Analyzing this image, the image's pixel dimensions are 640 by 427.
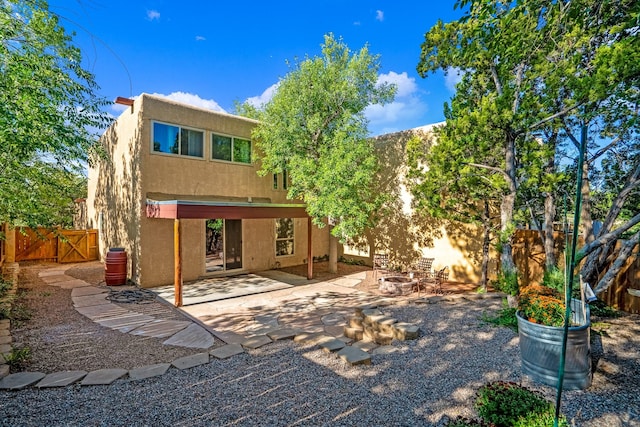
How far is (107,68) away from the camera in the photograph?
7039 mm

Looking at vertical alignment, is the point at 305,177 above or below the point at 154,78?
below

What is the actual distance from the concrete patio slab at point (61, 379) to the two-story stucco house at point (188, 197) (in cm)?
351

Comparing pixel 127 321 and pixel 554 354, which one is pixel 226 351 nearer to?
pixel 127 321

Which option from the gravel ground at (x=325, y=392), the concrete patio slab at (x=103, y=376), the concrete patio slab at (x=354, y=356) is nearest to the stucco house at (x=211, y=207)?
the concrete patio slab at (x=103, y=376)

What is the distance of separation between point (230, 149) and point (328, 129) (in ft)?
11.6

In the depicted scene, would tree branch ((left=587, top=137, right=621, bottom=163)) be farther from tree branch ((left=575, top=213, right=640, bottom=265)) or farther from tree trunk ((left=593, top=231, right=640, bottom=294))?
tree trunk ((left=593, top=231, right=640, bottom=294))

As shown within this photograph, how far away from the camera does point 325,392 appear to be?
3.81 metres

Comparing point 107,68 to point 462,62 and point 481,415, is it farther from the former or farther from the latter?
point 481,415

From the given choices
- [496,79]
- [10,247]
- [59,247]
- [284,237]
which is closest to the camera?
[496,79]

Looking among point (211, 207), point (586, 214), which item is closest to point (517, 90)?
point (586, 214)

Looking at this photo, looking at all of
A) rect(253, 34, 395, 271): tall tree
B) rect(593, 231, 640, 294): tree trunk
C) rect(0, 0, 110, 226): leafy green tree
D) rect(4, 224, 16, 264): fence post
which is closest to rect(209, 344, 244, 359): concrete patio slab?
rect(0, 0, 110, 226): leafy green tree

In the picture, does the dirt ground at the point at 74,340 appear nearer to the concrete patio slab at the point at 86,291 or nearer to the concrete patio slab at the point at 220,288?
the concrete patio slab at the point at 86,291

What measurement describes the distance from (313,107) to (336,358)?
8.38 m

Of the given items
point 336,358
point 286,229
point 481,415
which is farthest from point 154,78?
point 481,415
